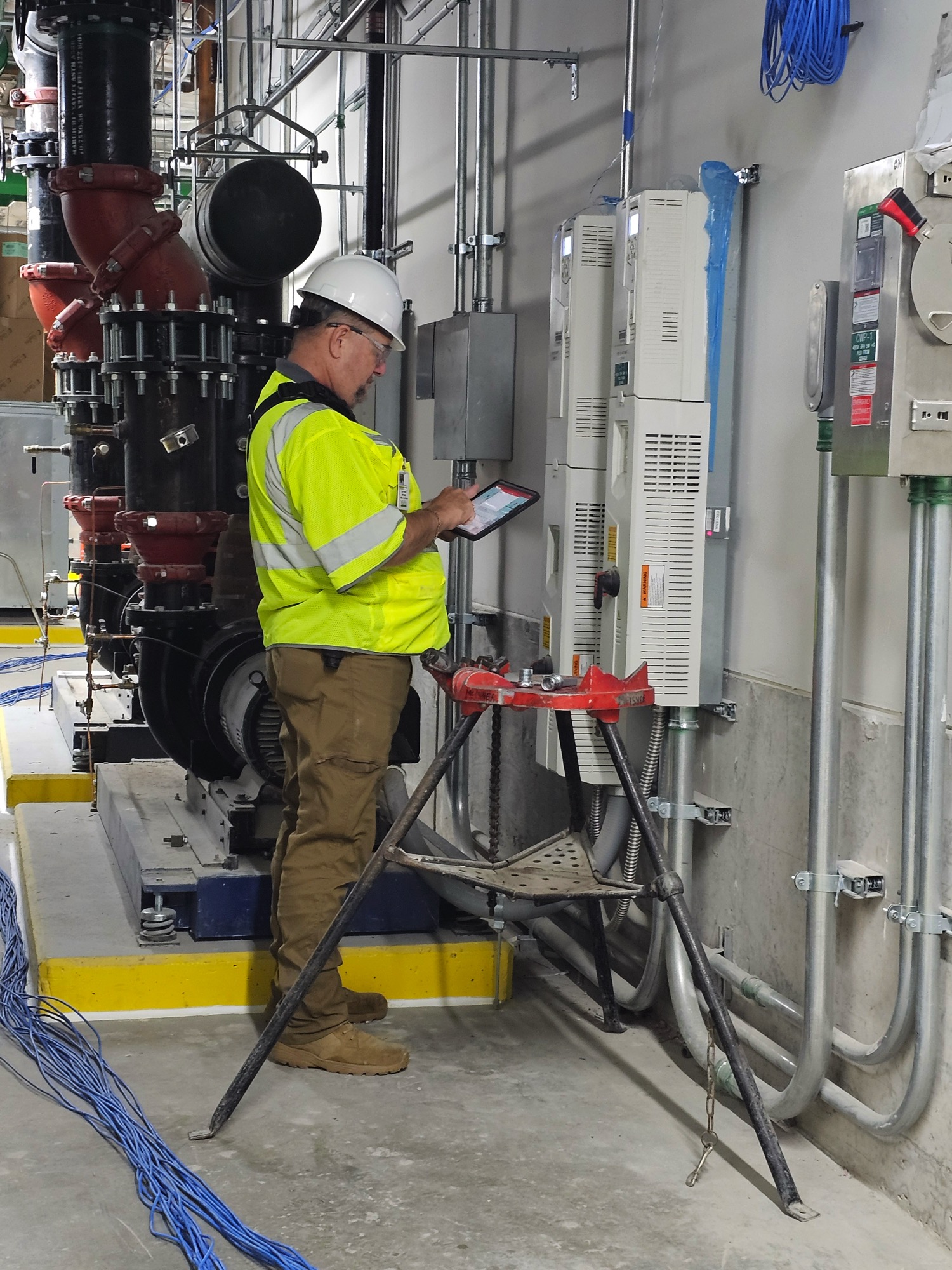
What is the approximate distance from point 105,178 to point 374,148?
184 centimetres

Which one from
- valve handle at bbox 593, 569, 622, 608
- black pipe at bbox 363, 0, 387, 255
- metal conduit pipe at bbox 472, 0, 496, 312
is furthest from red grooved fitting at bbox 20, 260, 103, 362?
valve handle at bbox 593, 569, 622, 608

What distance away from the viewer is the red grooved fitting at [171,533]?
4.39 metres

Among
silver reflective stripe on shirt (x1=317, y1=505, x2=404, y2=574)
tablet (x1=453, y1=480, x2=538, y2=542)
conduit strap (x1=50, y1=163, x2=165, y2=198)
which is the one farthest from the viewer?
conduit strap (x1=50, y1=163, x2=165, y2=198)

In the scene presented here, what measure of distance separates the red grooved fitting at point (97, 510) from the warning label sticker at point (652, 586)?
3.48 meters

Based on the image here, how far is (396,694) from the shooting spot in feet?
10.3

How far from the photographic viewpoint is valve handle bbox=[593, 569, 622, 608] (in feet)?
10.6

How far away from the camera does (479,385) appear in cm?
463

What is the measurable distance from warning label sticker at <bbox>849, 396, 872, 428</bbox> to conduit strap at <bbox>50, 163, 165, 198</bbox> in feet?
9.77

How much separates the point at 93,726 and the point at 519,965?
2595mm

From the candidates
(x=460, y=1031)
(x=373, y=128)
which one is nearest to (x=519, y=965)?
(x=460, y=1031)

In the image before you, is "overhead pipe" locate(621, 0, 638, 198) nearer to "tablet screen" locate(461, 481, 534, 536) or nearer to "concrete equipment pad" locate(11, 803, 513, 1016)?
"tablet screen" locate(461, 481, 534, 536)

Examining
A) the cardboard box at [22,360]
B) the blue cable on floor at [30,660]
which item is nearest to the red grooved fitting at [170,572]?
the blue cable on floor at [30,660]

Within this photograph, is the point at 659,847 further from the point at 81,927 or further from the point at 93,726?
the point at 93,726

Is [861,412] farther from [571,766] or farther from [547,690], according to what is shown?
[571,766]
